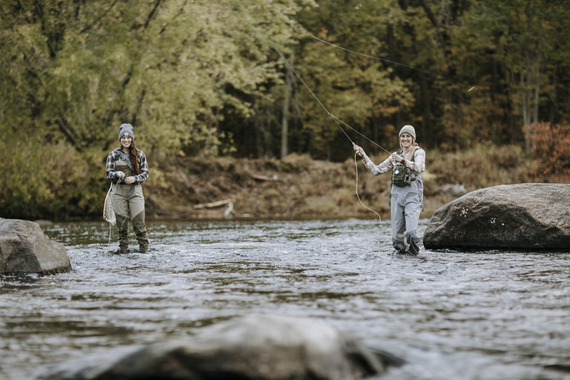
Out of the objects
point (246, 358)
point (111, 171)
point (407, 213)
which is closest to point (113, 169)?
point (111, 171)

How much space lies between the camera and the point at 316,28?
121ft

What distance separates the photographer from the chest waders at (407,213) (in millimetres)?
10797

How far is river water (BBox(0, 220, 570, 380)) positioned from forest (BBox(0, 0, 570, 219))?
3.92m

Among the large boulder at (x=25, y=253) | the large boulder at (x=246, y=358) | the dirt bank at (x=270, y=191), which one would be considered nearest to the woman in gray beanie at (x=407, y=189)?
the large boulder at (x=25, y=253)

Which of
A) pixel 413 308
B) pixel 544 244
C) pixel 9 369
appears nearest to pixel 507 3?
pixel 544 244

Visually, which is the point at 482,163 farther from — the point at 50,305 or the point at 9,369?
the point at 9,369

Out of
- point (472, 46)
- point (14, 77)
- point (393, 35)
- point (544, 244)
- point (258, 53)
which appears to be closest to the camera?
point (544, 244)

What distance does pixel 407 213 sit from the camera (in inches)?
426

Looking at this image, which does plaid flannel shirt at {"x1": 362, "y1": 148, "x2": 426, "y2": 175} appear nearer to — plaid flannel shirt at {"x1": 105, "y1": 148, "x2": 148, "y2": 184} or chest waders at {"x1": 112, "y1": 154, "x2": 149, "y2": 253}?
plaid flannel shirt at {"x1": 105, "y1": 148, "x2": 148, "y2": 184}

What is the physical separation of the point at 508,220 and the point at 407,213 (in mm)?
2232

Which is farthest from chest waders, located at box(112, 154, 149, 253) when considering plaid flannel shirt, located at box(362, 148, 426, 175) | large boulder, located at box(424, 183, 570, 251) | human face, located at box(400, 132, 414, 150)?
large boulder, located at box(424, 183, 570, 251)

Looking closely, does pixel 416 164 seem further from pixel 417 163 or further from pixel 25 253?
pixel 25 253

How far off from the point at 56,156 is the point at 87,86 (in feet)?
10.7

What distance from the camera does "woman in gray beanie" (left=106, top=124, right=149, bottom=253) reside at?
11352 mm
